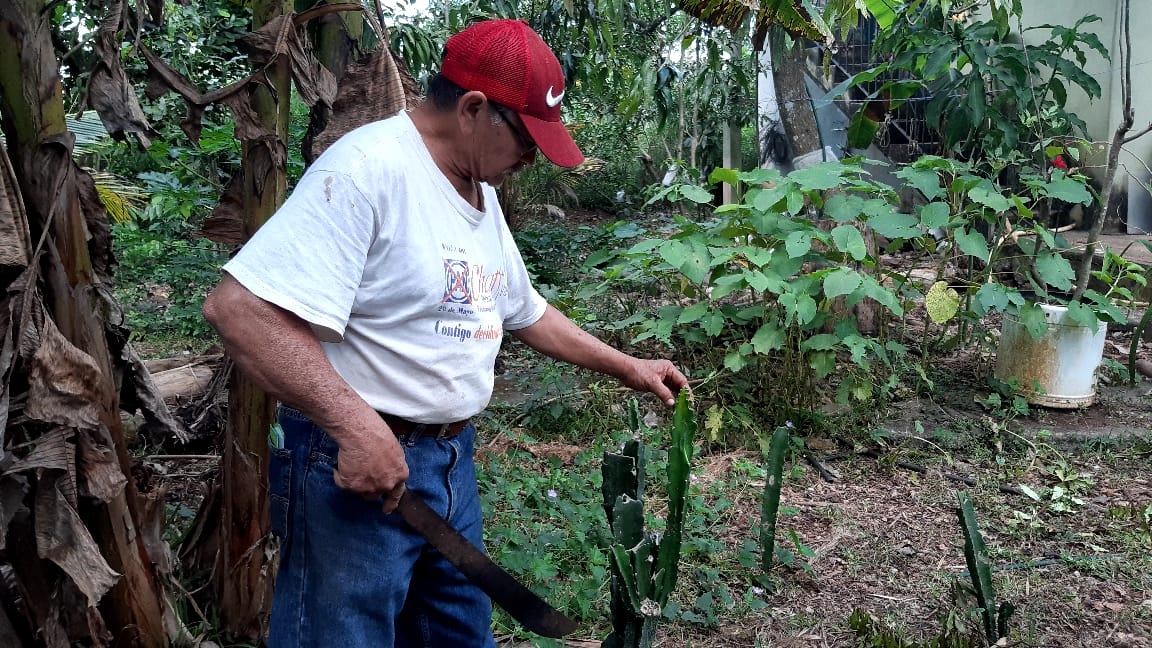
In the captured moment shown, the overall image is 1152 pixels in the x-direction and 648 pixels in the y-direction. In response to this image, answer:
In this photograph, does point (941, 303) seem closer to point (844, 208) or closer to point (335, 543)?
point (844, 208)

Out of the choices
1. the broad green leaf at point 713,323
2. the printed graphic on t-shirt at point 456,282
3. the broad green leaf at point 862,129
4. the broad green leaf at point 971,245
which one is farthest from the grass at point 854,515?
the broad green leaf at point 862,129

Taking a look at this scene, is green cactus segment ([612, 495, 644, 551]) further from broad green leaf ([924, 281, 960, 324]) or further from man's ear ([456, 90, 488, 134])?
broad green leaf ([924, 281, 960, 324])

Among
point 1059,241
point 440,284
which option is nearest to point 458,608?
point 440,284

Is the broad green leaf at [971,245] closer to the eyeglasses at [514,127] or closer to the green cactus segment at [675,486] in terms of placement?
the green cactus segment at [675,486]

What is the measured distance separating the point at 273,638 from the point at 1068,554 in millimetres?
2846

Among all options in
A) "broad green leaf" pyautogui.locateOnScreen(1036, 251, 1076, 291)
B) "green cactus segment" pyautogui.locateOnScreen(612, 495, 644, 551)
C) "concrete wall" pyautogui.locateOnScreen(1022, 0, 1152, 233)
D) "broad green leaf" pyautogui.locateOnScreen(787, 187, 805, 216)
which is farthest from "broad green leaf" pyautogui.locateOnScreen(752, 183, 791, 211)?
"concrete wall" pyautogui.locateOnScreen(1022, 0, 1152, 233)

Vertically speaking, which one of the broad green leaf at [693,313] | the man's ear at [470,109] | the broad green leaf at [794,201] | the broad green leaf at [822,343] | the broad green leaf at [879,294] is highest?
the man's ear at [470,109]

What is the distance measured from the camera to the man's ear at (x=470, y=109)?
1666mm

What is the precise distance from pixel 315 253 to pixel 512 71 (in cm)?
51

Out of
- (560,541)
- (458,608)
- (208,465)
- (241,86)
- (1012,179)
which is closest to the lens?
(458,608)

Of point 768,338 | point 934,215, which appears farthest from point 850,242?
point 768,338

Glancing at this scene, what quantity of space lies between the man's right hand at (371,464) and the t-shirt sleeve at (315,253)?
0.63ft

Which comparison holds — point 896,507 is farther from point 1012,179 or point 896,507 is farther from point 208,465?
point 1012,179

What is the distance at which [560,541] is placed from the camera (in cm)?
310
